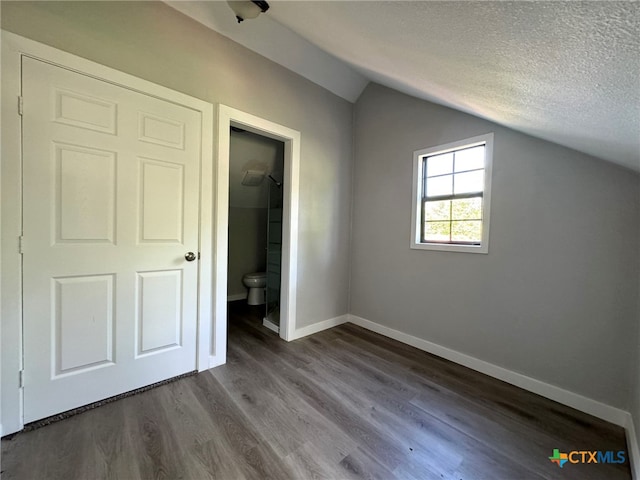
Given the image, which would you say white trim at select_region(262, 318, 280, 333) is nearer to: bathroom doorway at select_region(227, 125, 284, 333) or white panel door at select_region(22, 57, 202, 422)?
bathroom doorway at select_region(227, 125, 284, 333)

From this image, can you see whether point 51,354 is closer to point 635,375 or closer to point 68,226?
point 68,226

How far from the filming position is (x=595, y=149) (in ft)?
4.66

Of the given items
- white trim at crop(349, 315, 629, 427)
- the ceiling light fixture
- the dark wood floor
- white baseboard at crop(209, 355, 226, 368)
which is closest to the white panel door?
white baseboard at crop(209, 355, 226, 368)

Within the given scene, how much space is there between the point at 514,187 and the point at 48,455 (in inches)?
129

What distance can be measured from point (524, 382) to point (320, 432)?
1587 millimetres

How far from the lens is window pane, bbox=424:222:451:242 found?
240 cm

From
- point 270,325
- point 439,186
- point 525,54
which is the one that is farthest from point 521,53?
point 270,325

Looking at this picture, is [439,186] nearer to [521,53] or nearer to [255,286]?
[521,53]

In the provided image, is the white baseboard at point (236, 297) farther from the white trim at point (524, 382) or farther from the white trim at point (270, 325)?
the white trim at point (524, 382)

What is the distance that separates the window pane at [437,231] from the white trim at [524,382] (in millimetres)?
1003

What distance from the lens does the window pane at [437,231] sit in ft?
7.87

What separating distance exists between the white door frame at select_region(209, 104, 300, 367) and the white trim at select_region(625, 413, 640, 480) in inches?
89.6

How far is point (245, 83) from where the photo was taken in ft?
7.14

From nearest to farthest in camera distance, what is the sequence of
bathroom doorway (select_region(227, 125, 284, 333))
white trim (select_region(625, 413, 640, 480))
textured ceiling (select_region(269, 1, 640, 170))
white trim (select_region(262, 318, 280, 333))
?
textured ceiling (select_region(269, 1, 640, 170))
white trim (select_region(625, 413, 640, 480))
white trim (select_region(262, 318, 280, 333))
bathroom doorway (select_region(227, 125, 284, 333))
